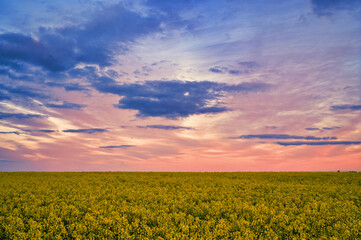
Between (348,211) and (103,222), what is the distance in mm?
14357

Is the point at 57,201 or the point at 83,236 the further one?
the point at 57,201

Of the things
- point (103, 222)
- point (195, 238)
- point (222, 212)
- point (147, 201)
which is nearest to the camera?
point (195, 238)

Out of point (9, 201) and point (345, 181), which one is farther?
point (345, 181)

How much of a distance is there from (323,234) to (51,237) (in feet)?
39.7

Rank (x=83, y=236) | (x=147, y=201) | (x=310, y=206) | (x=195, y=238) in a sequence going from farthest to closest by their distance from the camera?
(x=147, y=201), (x=310, y=206), (x=83, y=236), (x=195, y=238)

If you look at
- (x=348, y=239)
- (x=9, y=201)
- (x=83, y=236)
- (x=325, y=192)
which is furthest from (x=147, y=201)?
(x=325, y=192)

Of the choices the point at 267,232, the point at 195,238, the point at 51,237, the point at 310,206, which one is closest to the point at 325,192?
the point at 310,206

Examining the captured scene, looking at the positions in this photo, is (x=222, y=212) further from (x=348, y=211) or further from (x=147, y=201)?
(x=348, y=211)

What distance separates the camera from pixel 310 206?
16.5 m

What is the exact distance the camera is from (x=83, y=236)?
10.9 metres

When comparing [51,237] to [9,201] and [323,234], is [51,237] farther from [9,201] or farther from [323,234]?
[323,234]

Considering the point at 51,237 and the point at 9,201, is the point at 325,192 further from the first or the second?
the point at 9,201

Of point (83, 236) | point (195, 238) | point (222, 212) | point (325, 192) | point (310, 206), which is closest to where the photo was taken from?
point (195, 238)

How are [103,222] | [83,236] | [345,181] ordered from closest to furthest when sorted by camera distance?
[83,236], [103,222], [345,181]
